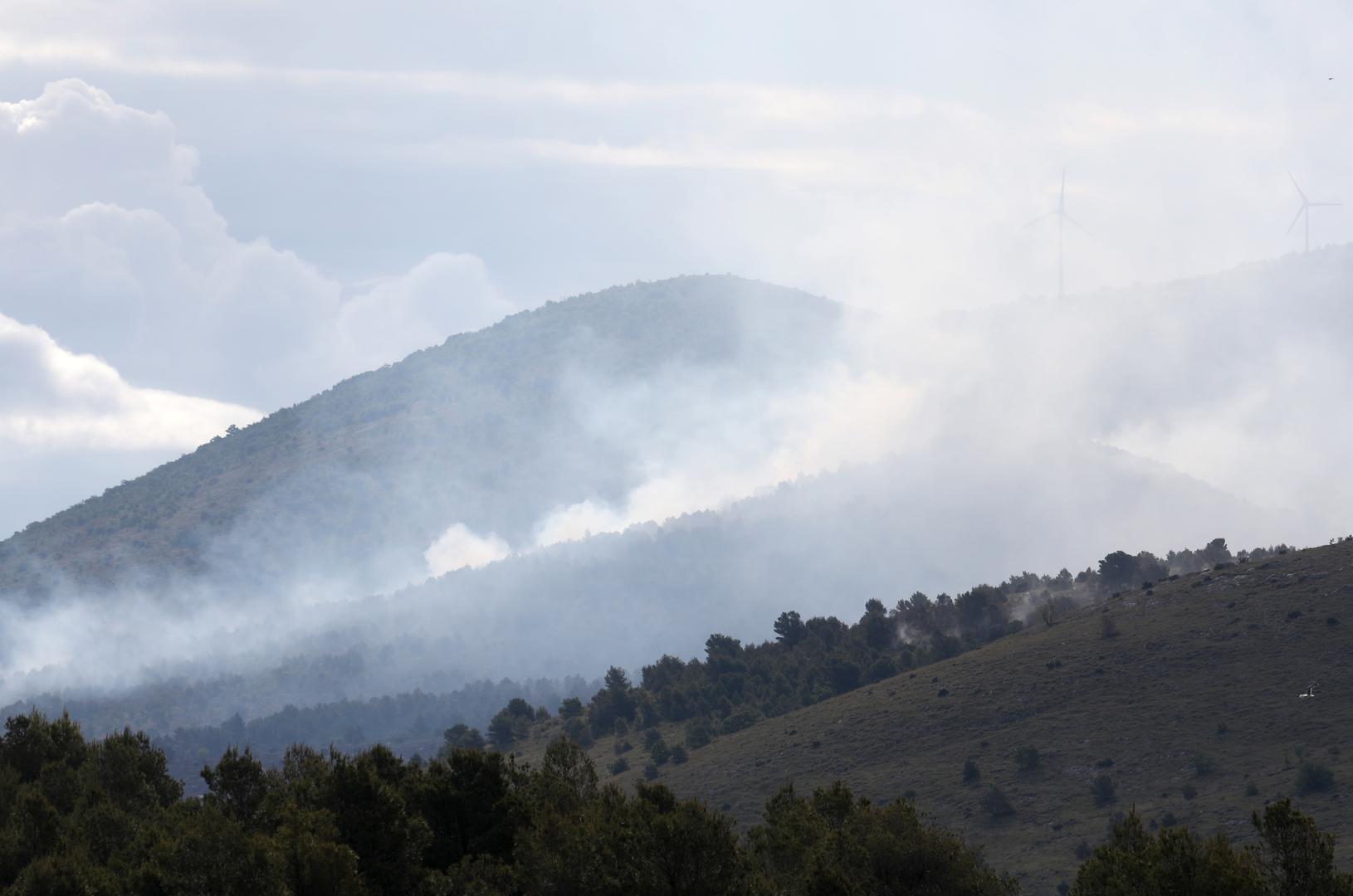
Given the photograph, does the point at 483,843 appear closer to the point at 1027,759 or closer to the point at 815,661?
the point at 1027,759

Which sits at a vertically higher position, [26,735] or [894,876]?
[26,735]

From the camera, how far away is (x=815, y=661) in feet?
437

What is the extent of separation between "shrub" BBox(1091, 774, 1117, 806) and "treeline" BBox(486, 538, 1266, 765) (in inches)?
1332

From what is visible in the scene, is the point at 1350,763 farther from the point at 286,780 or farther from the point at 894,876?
the point at 286,780

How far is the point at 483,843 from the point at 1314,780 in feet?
151

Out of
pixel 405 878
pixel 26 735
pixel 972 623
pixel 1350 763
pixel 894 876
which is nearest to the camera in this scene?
pixel 405 878

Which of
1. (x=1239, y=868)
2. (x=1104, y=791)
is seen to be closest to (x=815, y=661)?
(x=1104, y=791)

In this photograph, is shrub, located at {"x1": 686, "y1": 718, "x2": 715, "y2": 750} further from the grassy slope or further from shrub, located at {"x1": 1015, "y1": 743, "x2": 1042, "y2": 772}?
shrub, located at {"x1": 1015, "y1": 743, "x2": 1042, "y2": 772}

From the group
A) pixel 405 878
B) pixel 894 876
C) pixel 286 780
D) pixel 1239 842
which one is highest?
pixel 286 780

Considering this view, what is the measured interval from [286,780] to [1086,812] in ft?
149

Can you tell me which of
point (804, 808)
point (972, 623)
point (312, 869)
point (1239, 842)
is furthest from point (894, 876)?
point (972, 623)

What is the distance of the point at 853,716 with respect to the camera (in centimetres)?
10375

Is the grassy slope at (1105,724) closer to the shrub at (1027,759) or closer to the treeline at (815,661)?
the shrub at (1027,759)

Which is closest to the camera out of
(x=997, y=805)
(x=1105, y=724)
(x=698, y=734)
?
(x=997, y=805)
